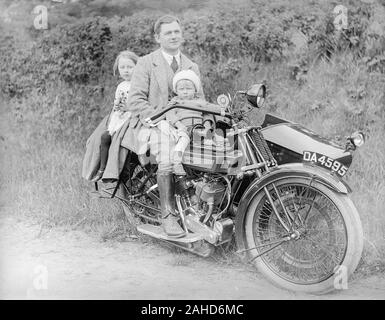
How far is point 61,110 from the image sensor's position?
18.6 ft

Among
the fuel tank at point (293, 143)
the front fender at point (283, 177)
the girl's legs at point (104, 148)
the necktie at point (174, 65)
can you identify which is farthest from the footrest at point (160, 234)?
the necktie at point (174, 65)

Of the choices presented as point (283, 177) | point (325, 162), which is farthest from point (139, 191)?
point (325, 162)

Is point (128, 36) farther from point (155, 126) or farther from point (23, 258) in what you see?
point (23, 258)

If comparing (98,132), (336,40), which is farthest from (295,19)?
(98,132)

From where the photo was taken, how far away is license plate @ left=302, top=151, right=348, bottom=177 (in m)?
3.63

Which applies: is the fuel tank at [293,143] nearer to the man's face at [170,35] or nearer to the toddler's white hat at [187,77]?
the toddler's white hat at [187,77]

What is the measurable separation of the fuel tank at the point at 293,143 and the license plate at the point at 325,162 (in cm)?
3

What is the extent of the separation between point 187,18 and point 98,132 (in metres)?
1.28

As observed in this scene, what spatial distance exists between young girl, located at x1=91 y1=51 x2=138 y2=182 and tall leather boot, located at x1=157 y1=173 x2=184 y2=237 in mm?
612

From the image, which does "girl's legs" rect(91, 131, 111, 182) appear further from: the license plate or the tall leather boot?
the license plate

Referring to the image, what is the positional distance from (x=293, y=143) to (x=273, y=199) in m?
0.41

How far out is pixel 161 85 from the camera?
4348mm

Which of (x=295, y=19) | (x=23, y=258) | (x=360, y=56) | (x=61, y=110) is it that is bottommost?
(x=23, y=258)

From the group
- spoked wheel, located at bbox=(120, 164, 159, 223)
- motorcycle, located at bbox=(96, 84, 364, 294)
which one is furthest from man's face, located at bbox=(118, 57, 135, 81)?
motorcycle, located at bbox=(96, 84, 364, 294)
